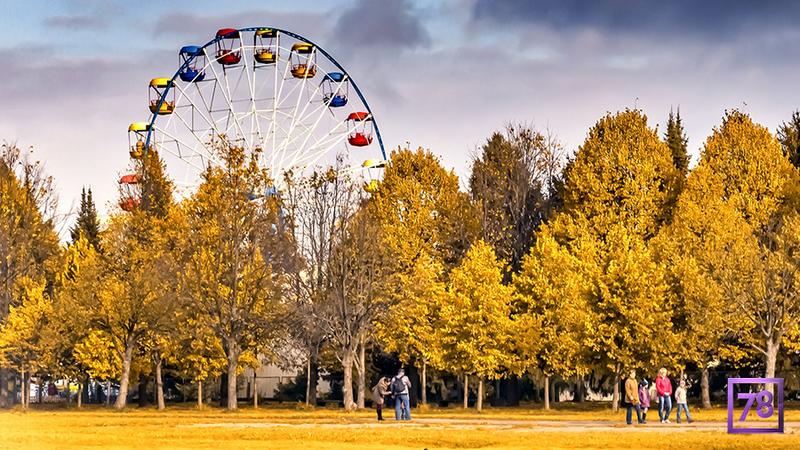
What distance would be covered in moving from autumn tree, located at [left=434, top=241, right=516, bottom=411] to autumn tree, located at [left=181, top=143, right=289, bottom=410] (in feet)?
33.4

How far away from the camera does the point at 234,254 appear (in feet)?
258

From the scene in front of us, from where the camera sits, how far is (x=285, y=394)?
99.3 metres

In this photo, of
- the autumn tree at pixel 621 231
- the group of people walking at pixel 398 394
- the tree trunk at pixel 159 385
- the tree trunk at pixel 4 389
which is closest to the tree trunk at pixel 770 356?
the autumn tree at pixel 621 231

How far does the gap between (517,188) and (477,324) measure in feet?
56.0

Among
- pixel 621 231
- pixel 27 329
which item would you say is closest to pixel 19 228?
pixel 27 329

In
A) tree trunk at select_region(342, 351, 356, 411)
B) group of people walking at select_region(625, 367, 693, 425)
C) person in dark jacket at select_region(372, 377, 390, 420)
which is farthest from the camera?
tree trunk at select_region(342, 351, 356, 411)

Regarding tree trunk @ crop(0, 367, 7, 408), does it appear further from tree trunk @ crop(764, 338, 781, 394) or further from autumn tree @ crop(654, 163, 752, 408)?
tree trunk @ crop(764, 338, 781, 394)

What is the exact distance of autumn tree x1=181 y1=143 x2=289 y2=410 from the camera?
77812 mm

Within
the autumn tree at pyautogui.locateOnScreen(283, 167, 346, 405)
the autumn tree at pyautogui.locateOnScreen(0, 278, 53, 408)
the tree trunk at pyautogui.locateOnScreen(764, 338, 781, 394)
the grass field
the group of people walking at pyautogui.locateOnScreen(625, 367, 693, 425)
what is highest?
the autumn tree at pyautogui.locateOnScreen(283, 167, 346, 405)

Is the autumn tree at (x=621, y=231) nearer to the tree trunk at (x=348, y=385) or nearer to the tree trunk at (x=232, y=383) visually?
the tree trunk at (x=348, y=385)

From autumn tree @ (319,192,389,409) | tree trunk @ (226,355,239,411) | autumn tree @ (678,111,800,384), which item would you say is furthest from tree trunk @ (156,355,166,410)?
autumn tree @ (678,111,800,384)

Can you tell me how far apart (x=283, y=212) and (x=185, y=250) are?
7847mm

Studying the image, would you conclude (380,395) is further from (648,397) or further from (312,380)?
(312,380)

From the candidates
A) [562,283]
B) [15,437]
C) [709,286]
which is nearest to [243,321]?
[562,283]
